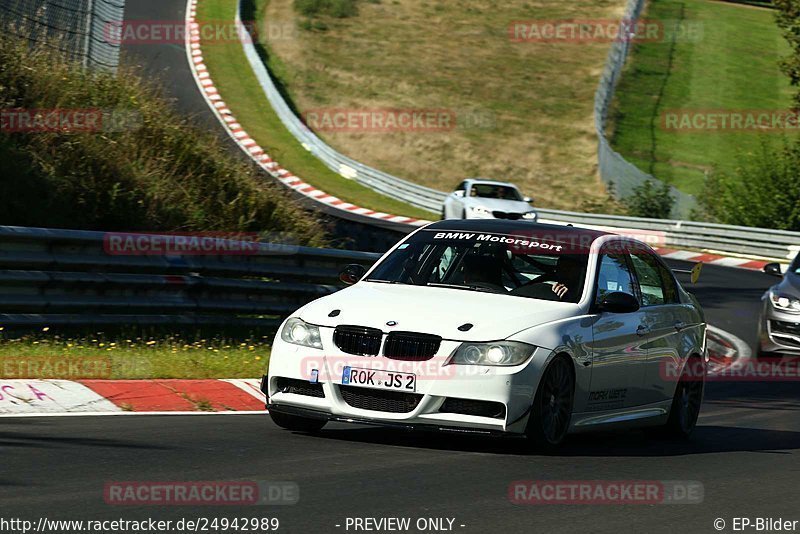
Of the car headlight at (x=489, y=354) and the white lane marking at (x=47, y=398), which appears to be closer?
the car headlight at (x=489, y=354)

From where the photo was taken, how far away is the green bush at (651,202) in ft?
126

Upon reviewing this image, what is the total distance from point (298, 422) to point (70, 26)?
10.0m

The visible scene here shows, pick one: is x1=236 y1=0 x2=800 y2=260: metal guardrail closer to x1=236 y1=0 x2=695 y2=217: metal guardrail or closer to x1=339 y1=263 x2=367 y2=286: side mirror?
x1=236 y1=0 x2=695 y2=217: metal guardrail

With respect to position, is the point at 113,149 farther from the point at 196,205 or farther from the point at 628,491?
the point at 628,491

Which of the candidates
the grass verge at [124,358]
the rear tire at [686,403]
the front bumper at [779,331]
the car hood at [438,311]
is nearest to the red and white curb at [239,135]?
the front bumper at [779,331]

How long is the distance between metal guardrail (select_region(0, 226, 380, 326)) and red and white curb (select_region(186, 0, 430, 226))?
17.5 metres

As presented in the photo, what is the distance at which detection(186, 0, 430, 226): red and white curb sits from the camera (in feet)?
119

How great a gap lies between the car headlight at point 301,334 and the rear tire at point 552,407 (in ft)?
4.59

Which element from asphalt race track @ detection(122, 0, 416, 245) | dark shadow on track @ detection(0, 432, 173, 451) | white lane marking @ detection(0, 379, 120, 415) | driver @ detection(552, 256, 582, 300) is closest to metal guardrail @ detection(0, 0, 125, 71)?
asphalt race track @ detection(122, 0, 416, 245)

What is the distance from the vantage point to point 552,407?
27.6 ft

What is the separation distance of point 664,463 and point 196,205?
8258mm

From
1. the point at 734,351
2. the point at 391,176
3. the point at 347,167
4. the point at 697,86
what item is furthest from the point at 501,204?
the point at 697,86

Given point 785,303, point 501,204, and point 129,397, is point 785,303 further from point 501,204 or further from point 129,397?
point 501,204

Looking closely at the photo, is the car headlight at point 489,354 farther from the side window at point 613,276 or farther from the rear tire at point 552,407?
the side window at point 613,276
